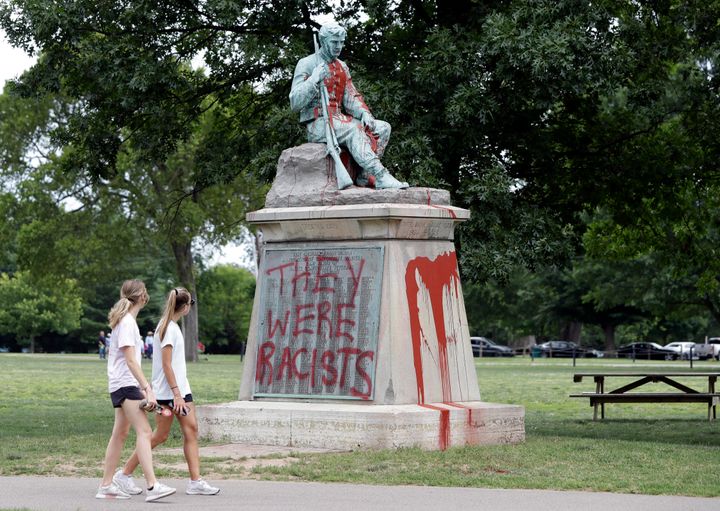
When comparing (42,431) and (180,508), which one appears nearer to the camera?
(180,508)

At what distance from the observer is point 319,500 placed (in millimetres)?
10227

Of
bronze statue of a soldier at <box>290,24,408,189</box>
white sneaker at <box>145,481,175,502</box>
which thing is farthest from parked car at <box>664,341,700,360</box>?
white sneaker at <box>145,481,175,502</box>

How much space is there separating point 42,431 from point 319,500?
8247 millimetres

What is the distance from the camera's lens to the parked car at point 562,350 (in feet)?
273

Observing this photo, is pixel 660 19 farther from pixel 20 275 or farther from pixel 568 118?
pixel 20 275

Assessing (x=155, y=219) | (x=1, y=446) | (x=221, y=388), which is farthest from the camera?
(x=155, y=219)

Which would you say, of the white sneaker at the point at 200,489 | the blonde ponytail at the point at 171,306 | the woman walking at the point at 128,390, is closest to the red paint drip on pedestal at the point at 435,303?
the white sneaker at the point at 200,489

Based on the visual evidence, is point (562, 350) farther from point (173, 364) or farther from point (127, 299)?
→ point (127, 299)

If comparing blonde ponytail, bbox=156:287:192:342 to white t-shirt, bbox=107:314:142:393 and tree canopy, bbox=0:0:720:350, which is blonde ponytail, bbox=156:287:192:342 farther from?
tree canopy, bbox=0:0:720:350

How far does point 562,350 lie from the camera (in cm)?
8438

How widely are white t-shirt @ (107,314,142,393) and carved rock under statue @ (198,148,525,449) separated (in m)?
3.58

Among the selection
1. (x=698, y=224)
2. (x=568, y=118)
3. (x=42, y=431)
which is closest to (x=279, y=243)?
(x=42, y=431)

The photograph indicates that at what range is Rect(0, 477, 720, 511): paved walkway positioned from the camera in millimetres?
9859

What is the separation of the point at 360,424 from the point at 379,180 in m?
2.90
